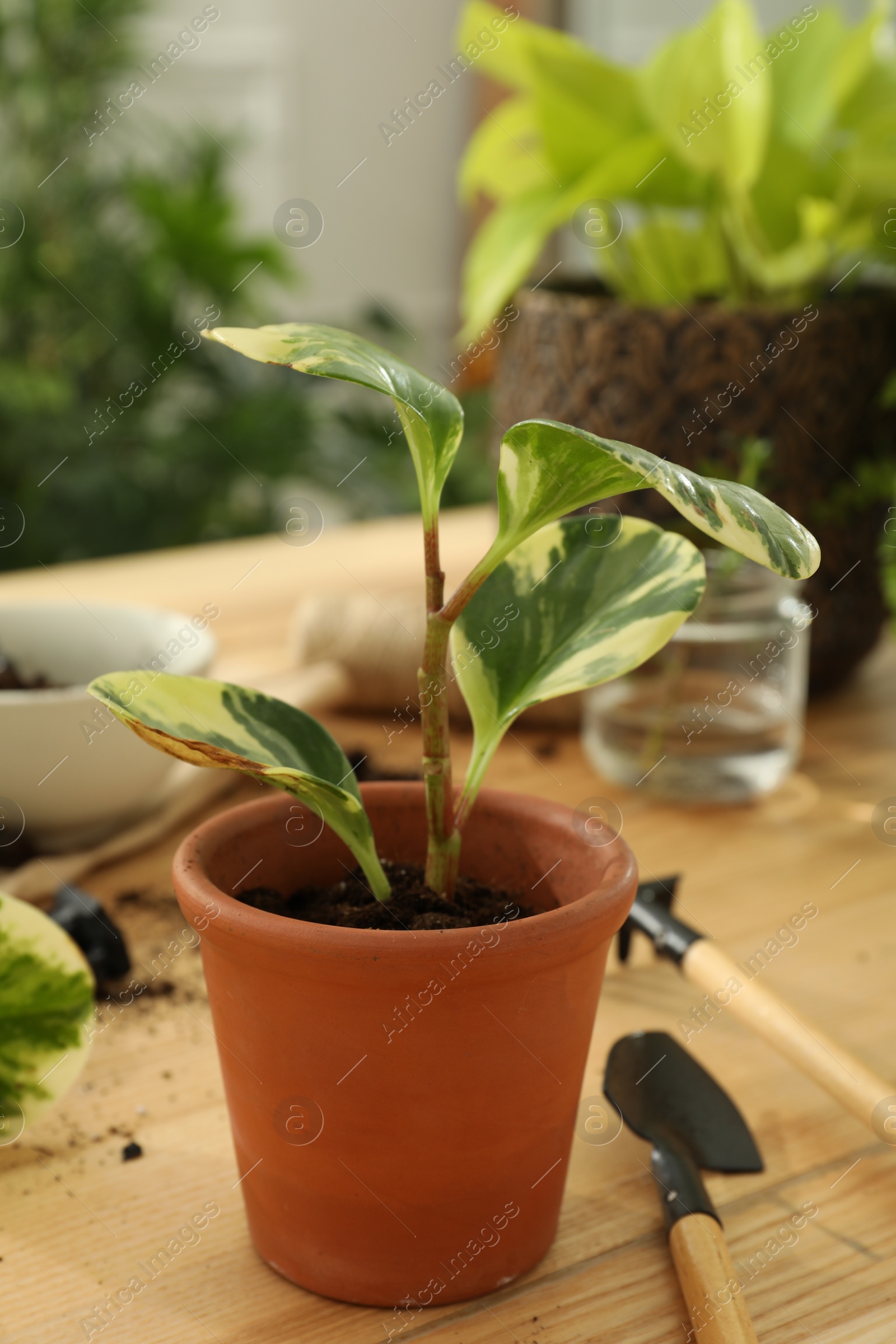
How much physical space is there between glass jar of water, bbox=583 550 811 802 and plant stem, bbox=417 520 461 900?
0.42 m

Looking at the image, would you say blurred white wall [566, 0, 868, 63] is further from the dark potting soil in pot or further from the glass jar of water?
the dark potting soil in pot

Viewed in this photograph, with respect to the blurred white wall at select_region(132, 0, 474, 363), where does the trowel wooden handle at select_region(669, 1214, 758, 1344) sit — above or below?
above

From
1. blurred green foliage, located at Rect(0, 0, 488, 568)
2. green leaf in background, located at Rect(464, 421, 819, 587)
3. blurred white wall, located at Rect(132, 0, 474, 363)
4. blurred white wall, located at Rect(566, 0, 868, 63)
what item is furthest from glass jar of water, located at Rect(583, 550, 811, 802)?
blurred white wall, located at Rect(132, 0, 474, 363)

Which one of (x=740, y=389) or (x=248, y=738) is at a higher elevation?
(x=248, y=738)

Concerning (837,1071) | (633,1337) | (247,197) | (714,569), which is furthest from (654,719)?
(247,197)

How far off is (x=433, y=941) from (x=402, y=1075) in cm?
5

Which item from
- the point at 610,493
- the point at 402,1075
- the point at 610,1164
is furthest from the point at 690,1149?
the point at 610,493

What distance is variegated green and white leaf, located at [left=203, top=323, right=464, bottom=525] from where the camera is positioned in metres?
0.32

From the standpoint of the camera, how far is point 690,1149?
47 centimetres

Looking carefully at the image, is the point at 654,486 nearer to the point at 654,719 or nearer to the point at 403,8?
the point at 654,719

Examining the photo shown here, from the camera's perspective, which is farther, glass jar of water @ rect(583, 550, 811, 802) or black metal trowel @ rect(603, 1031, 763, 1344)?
glass jar of water @ rect(583, 550, 811, 802)

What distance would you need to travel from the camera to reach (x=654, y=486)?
0.98ft

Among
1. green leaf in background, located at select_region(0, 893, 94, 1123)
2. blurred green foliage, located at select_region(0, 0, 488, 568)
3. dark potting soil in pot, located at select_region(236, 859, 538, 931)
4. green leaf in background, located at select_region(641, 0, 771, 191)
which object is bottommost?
blurred green foliage, located at select_region(0, 0, 488, 568)

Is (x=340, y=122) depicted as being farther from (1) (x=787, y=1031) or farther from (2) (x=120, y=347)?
(1) (x=787, y=1031)
